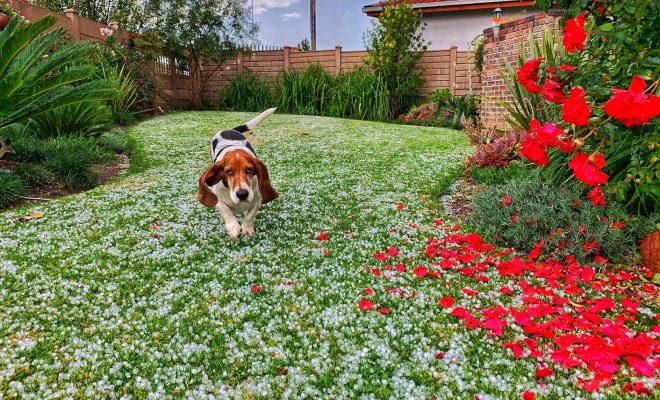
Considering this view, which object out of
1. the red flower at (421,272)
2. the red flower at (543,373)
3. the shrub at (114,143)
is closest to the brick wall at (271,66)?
the shrub at (114,143)

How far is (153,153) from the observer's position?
297 inches

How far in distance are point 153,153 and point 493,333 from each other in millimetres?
6574

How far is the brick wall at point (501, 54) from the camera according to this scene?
8828 mm

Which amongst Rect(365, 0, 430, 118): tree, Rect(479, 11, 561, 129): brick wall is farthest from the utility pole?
Rect(479, 11, 561, 129): brick wall

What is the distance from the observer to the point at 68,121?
7.12 m

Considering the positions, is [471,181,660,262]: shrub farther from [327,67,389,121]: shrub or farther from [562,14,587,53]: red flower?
[327,67,389,121]: shrub

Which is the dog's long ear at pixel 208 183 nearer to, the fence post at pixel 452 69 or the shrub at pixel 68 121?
the shrub at pixel 68 121

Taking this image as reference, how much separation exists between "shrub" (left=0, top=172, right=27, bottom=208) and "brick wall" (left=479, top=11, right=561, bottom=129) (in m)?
7.86

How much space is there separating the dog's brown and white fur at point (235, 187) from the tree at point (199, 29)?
13.5m

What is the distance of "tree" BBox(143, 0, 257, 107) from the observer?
1562cm

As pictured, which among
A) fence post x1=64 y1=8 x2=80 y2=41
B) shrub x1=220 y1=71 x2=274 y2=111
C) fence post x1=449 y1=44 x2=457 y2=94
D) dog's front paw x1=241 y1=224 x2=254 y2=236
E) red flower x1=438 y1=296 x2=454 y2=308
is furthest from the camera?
shrub x1=220 y1=71 x2=274 y2=111

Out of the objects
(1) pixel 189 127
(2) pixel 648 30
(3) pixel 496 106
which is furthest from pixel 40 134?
(3) pixel 496 106

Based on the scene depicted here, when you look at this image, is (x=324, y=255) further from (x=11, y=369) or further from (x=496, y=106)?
(x=496, y=106)

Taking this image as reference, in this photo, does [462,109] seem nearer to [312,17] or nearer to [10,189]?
[10,189]
